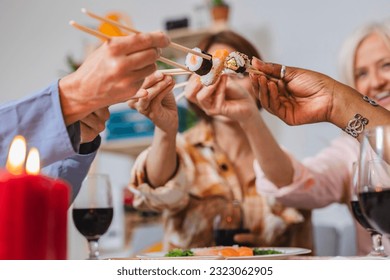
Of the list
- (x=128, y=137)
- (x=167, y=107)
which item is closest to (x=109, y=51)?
(x=167, y=107)

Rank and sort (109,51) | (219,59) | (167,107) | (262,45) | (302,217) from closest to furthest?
1. (109,51)
2. (219,59)
3. (167,107)
4. (302,217)
5. (262,45)

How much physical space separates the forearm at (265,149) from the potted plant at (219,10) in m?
1.26

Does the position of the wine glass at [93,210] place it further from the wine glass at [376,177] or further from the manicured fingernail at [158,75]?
the wine glass at [376,177]

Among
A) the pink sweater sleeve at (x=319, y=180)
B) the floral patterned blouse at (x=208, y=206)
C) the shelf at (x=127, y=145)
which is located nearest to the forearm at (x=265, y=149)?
the pink sweater sleeve at (x=319, y=180)

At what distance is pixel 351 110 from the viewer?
82cm

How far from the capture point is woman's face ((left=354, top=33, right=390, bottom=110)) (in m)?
1.51

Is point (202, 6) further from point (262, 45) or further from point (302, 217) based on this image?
point (302, 217)

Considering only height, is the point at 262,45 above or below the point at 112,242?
above

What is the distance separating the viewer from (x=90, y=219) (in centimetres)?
93

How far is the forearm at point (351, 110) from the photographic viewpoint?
796 mm

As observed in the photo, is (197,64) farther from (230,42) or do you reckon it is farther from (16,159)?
(230,42)

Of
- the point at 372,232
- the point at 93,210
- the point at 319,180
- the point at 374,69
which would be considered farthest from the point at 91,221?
the point at 374,69

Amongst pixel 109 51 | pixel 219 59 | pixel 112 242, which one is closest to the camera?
pixel 109 51
